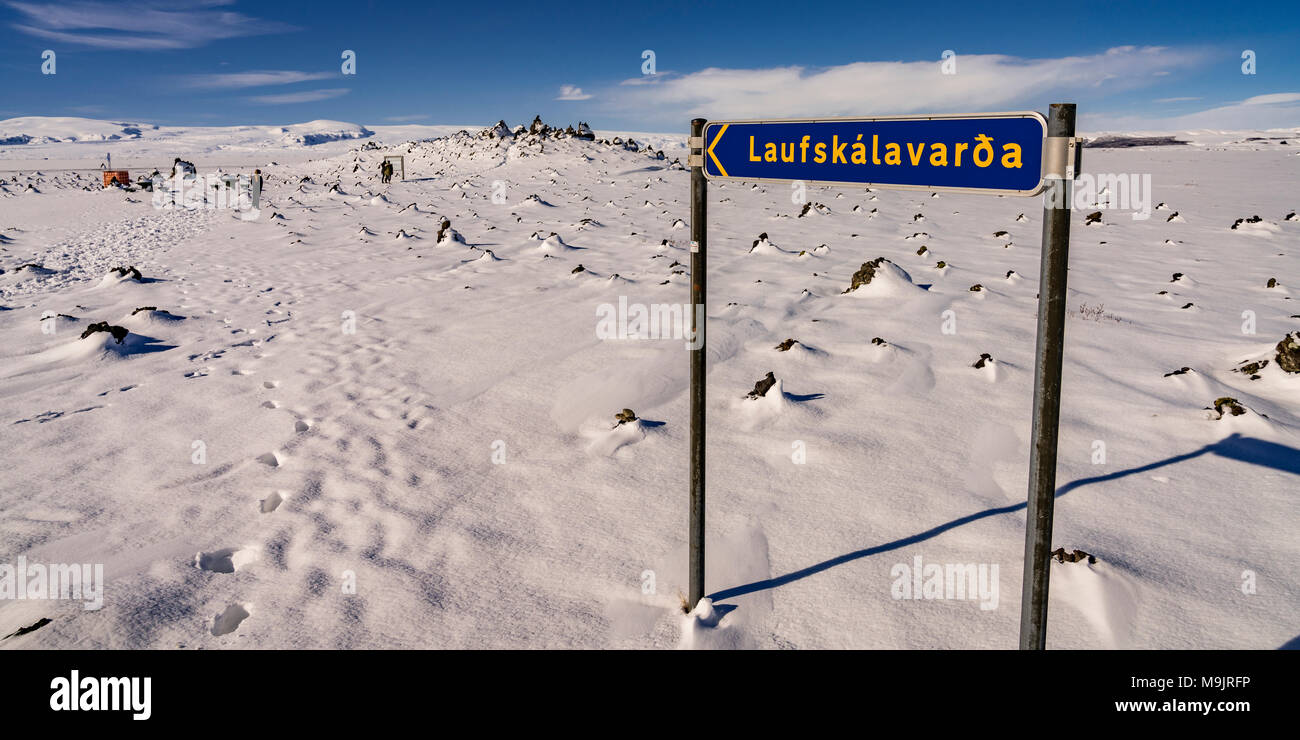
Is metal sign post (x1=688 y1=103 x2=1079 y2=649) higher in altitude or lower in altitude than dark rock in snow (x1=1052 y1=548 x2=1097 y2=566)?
higher

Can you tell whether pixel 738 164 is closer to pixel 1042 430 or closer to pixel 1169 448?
pixel 1042 430

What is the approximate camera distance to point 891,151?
8.20 feet

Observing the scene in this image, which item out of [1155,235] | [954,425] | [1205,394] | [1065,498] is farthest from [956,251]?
[1065,498]

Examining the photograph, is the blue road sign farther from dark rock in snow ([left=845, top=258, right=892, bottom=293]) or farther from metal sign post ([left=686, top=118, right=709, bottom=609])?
dark rock in snow ([left=845, top=258, right=892, bottom=293])

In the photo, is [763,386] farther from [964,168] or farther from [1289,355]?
[1289,355]

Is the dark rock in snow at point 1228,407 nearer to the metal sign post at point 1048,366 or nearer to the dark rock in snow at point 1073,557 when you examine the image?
the dark rock in snow at point 1073,557

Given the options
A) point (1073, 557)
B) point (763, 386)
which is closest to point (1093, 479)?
point (1073, 557)

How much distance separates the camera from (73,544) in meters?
4.24

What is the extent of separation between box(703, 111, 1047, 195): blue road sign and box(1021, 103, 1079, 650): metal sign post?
0.05 meters

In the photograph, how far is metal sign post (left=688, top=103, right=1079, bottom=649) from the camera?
2.12m

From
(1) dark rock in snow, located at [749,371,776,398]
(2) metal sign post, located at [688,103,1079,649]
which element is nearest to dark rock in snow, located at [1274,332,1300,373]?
(1) dark rock in snow, located at [749,371,776,398]
